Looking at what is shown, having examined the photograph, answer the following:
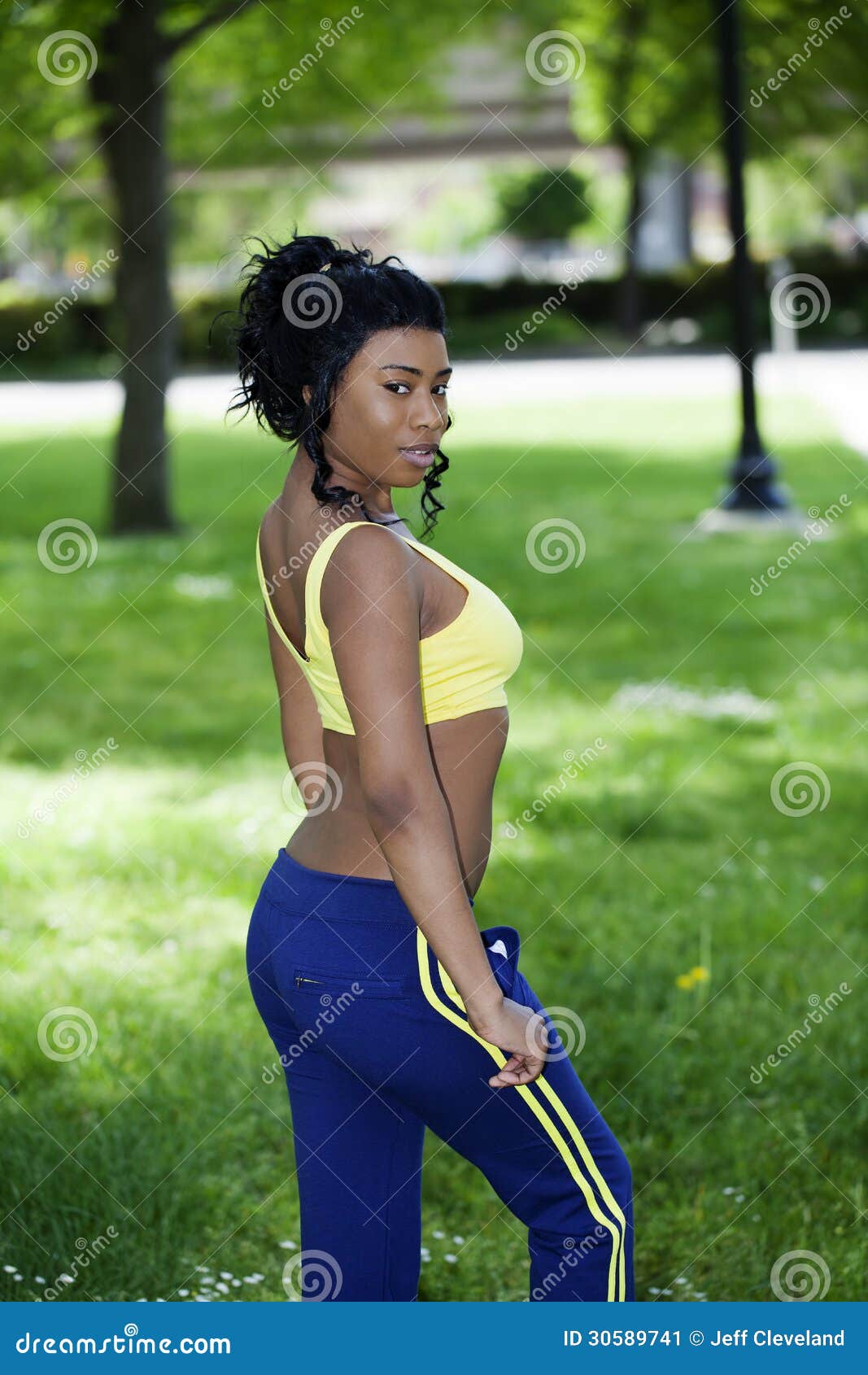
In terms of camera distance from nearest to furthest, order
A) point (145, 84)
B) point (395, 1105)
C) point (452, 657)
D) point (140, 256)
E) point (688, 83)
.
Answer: point (452, 657) < point (395, 1105) < point (145, 84) < point (140, 256) < point (688, 83)

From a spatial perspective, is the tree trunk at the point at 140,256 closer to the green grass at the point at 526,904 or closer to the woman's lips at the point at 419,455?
the green grass at the point at 526,904

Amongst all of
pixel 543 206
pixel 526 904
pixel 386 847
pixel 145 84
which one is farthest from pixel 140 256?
pixel 543 206

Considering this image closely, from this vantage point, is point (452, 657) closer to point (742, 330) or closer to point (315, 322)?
point (315, 322)

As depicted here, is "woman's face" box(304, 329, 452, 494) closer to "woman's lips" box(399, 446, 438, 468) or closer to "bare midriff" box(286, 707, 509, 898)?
"woman's lips" box(399, 446, 438, 468)

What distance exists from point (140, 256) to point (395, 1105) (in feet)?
36.9

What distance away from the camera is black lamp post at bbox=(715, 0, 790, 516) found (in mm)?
11086

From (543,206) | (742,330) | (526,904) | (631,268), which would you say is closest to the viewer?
(526,904)

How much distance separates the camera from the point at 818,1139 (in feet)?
12.3

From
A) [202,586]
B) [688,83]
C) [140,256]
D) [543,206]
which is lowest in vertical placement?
[202,586]

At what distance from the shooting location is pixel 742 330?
11578 mm

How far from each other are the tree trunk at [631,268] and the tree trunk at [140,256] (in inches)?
832
